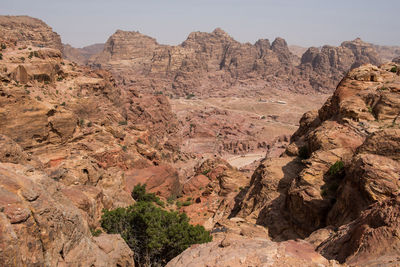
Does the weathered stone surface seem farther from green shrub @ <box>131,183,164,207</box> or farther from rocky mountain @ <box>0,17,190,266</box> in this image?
green shrub @ <box>131,183,164,207</box>

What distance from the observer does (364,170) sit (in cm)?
1351

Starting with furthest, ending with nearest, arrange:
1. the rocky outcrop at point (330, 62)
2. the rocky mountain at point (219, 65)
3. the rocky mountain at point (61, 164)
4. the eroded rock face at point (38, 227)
→ the rocky mountain at point (219, 65) → the rocky outcrop at point (330, 62) → the rocky mountain at point (61, 164) → the eroded rock face at point (38, 227)

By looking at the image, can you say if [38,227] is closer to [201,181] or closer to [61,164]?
[61,164]

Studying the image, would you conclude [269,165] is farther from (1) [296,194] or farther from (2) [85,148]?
(2) [85,148]

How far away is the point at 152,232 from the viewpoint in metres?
16.7

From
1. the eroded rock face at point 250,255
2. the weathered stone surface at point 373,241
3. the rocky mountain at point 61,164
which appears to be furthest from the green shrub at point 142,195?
the weathered stone surface at point 373,241

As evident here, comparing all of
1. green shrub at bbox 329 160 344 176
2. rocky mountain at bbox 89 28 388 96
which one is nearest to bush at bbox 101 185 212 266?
green shrub at bbox 329 160 344 176

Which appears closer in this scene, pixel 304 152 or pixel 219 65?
pixel 304 152

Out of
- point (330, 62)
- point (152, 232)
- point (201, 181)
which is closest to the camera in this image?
point (152, 232)

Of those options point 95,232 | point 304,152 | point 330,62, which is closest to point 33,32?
point 95,232

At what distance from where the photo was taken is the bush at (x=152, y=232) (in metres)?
16.6

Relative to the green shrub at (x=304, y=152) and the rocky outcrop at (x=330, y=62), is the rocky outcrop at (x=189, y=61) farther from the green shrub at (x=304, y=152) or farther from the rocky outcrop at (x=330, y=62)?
the green shrub at (x=304, y=152)

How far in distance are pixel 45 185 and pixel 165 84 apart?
5490 inches

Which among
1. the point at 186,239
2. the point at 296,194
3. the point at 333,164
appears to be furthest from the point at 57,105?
the point at 333,164
